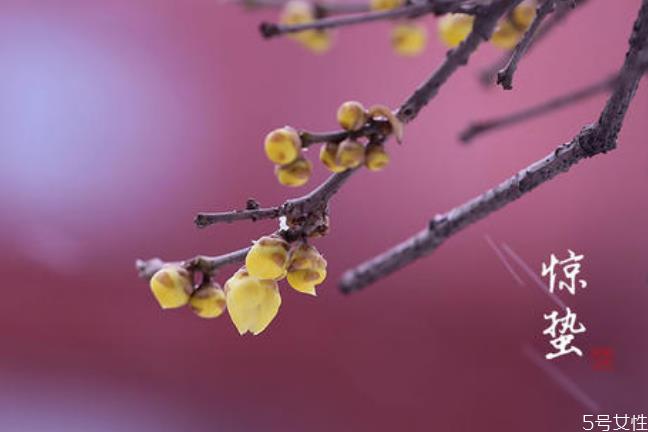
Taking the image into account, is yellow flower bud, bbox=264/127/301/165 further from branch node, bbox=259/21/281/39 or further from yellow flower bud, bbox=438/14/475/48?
yellow flower bud, bbox=438/14/475/48

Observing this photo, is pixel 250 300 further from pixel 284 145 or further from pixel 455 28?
pixel 455 28

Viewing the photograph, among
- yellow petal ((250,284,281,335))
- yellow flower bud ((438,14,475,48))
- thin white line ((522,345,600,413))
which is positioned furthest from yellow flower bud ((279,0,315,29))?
thin white line ((522,345,600,413))

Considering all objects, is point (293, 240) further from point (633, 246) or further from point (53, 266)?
point (53, 266)

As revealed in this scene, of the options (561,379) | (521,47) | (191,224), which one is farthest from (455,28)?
(191,224)

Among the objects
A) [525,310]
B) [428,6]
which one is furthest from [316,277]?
[525,310]

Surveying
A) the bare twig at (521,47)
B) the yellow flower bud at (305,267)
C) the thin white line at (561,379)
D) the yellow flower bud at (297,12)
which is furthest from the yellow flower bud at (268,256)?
the thin white line at (561,379)
